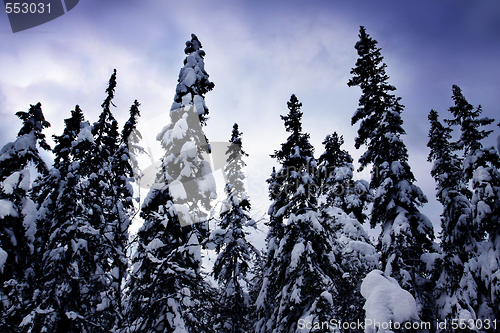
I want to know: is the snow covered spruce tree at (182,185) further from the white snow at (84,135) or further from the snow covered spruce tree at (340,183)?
the snow covered spruce tree at (340,183)

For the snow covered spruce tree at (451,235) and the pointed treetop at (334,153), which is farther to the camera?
the pointed treetop at (334,153)

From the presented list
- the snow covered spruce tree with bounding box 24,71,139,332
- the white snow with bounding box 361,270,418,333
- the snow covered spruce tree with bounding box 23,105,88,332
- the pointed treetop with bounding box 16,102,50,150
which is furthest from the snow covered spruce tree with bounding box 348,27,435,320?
the pointed treetop with bounding box 16,102,50,150

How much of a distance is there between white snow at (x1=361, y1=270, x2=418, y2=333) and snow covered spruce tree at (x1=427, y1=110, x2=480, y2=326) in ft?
16.8

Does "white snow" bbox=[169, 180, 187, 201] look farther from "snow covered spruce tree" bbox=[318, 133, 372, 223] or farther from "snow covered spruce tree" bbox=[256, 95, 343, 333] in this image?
"snow covered spruce tree" bbox=[318, 133, 372, 223]

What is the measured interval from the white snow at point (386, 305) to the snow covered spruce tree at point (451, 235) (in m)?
5.13

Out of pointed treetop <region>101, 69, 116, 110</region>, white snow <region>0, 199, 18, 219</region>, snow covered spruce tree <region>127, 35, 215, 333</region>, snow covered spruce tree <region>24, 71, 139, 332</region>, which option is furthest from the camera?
pointed treetop <region>101, 69, 116, 110</region>

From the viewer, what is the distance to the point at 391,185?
11.5 m

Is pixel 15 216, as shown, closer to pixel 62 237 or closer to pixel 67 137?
pixel 62 237

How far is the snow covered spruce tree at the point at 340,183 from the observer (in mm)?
16984

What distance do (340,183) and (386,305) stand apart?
48.3 feet

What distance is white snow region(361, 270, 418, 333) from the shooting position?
343 centimetres

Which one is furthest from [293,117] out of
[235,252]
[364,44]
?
[235,252]

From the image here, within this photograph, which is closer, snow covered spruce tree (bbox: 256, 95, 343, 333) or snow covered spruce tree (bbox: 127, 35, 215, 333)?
snow covered spruce tree (bbox: 127, 35, 215, 333)

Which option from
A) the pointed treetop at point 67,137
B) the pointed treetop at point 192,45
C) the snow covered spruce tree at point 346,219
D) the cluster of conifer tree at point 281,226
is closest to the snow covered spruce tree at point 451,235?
the cluster of conifer tree at point 281,226
